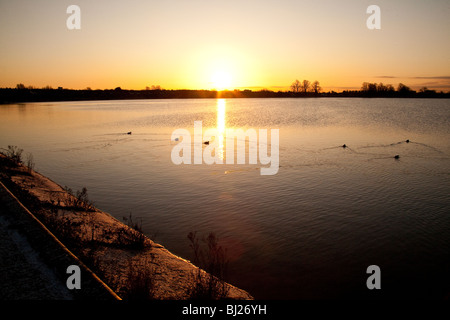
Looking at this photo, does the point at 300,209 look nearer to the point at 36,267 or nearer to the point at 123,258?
the point at 123,258

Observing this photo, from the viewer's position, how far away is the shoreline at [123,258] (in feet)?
19.9

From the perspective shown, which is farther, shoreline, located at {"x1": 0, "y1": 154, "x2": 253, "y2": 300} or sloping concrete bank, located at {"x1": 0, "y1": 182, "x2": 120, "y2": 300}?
shoreline, located at {"x1": 0, "y1": 154, "x2": 253, "y2": 300}

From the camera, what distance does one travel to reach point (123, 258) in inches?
301

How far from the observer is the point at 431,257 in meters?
9.07

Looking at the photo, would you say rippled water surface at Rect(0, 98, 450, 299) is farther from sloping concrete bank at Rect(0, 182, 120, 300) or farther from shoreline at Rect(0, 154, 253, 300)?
sloping concrete bank at Rect(0, 182, 120, 300)

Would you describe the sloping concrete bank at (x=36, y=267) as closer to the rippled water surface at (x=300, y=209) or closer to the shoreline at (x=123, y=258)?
the shoreline at (x=123, y=258)

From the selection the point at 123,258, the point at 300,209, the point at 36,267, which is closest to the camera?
the point at 36,267

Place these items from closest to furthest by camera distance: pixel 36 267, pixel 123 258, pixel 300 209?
pixel 36 267 < pixel 123 258 < pixel 300 209

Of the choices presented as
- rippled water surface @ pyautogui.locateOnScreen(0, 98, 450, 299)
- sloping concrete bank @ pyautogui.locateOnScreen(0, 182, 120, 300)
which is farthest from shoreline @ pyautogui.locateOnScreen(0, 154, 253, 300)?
rippled water surface @ pyautogui.locateOnScreen(0, 98, 450, 299)

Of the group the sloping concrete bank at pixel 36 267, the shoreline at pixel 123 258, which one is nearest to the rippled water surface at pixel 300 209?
the shoreline at pixel 123 258

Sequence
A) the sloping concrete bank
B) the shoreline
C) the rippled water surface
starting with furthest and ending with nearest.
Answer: the rippled water surface → the shoreline → the sloping concrete bank

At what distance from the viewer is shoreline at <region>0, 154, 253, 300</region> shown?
6078mm

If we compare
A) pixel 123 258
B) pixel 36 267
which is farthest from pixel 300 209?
pixel 36 267
